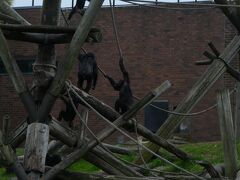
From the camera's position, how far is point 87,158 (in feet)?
24.9

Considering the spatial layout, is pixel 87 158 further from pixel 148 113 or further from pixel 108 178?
pixel 148 113

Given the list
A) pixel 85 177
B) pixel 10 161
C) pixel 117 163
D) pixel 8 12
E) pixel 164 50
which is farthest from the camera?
pixel 164 50

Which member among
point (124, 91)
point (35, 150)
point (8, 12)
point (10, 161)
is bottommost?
point (10, 161)

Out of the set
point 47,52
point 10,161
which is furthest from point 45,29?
point 10,161

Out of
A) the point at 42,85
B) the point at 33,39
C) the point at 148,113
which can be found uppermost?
the point at 33,39

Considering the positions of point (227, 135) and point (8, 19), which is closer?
point (8, 19)

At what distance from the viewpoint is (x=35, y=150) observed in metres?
6.45

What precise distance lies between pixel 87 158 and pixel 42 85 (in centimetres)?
130

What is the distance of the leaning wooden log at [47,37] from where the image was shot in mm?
6898

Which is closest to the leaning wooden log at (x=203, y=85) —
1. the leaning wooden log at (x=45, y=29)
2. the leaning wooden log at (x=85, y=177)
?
the leaning wooden log at (x=85, y=177)

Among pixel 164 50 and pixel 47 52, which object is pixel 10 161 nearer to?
pixel 47 52

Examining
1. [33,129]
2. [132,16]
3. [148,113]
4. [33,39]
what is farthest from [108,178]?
[132,16]

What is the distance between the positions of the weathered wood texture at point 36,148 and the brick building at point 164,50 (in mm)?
12883

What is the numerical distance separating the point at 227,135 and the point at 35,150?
2877mm
